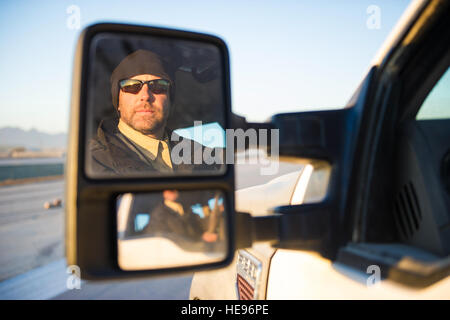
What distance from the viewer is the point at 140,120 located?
83.3 inches

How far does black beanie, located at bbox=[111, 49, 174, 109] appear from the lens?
7.05 ft

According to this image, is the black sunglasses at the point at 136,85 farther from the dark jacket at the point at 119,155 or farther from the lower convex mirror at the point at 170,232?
the lower convex mirror at the point at 170,232

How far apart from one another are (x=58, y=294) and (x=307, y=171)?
5146mm

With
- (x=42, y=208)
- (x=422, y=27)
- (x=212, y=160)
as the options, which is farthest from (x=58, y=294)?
(x=42, y=208)

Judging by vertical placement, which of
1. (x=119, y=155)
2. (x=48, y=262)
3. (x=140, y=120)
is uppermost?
(x=140, y=120)

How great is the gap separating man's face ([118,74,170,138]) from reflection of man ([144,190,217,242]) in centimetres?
101

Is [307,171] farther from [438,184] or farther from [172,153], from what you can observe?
[172,153]

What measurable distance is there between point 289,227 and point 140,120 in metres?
1.21

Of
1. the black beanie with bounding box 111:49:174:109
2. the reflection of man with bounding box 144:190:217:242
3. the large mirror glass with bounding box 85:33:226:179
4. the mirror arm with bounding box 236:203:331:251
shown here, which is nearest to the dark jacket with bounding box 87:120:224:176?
the large mirror glass with bounding box 85:33:226:179

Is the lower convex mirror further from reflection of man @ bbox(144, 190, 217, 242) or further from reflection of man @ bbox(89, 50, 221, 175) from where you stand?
reflection of man @ bbox(89, 50, 221, 175)

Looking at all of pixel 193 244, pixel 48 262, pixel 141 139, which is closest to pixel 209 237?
pixel 193 244

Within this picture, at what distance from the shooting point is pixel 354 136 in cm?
150

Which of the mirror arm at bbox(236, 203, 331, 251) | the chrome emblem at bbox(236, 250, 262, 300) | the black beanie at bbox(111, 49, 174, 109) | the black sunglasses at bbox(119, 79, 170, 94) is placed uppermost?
the black beanie at bbox(111, 49, 174, 109)

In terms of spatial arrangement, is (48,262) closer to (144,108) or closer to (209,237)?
(144,108)
